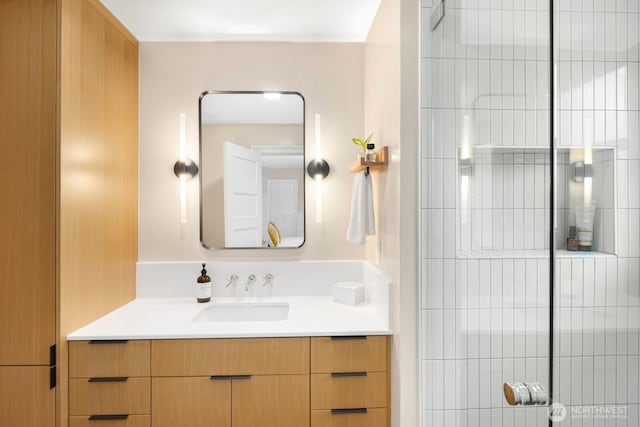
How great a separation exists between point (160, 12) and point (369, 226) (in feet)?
5.23

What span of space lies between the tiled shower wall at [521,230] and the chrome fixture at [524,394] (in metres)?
0.02

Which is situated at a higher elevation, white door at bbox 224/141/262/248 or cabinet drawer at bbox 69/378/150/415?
white door at bbox 224/141/262/248

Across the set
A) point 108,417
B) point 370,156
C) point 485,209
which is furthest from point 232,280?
point 485,209

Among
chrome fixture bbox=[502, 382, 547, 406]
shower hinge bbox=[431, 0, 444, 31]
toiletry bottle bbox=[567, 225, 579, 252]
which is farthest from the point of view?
shower hinge bbox=[431, 0, 444, 31]

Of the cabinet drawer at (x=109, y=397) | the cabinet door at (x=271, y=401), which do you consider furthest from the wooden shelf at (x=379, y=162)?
the cabinet drawer at (x=109, y=397)

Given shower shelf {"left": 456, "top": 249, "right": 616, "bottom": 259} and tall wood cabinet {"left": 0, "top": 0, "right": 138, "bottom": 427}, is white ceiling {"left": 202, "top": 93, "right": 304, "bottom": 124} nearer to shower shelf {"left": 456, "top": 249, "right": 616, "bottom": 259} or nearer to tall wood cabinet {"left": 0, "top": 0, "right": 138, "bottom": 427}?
tall wood cabinet {"left": 0, "top": 0, "right": 138, "bottom": 427}

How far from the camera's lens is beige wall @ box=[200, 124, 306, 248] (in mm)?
2369

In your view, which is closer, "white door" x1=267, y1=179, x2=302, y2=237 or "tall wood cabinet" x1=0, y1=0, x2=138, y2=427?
"tall wood cabinet" x1=0, y1=0, x2=138, y2=427

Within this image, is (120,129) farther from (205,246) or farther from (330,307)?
(330,307)

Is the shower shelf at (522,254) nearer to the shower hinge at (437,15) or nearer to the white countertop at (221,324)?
the white countertop at (221,324)

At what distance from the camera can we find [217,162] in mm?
2373

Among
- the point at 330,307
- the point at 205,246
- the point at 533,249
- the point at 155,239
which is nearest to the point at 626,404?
the point at 533,249

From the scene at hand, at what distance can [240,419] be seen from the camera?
172 centimetres

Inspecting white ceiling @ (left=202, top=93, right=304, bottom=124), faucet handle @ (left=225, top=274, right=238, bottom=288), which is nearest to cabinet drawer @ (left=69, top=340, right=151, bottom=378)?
faucet handle @ (left=225, top=274, right=238, bottom=288)
